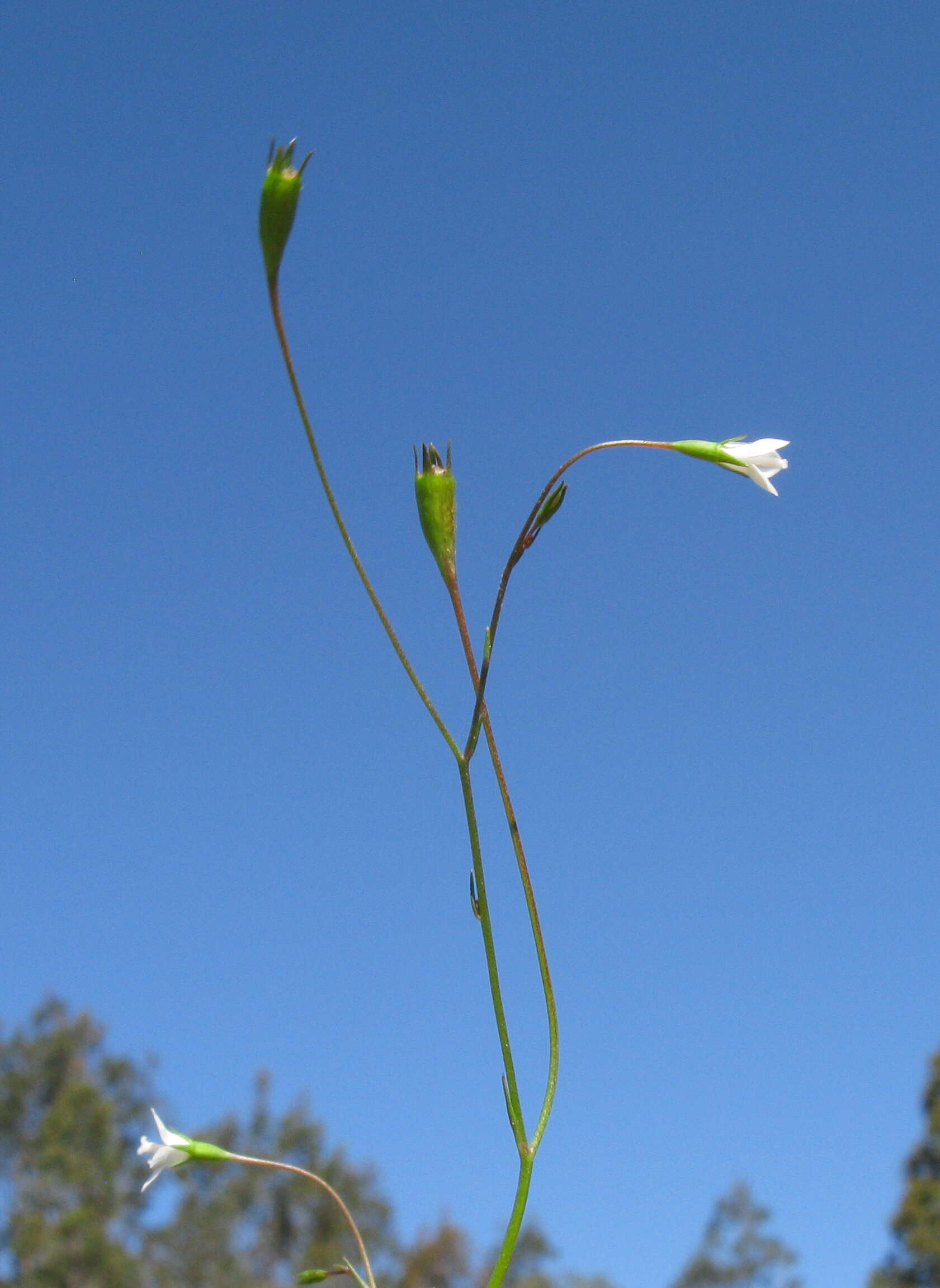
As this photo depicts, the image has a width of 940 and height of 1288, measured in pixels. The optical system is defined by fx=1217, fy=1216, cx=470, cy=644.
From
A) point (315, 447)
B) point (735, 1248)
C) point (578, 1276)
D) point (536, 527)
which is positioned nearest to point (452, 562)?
point (536, 527)

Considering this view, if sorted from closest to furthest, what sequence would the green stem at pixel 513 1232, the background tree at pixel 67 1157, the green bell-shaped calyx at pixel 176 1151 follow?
the green stem at pixel 513 1232, the green bell-shaped calyx at pixel 176 1151, the background tree at pixel 67 1157

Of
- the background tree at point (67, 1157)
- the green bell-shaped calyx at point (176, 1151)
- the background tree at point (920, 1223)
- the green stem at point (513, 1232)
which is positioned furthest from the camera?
the background tree at point (67, 1157)

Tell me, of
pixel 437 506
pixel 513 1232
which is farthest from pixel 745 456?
pixel 513 1232

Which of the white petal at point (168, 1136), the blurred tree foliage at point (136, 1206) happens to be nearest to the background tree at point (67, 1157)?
the blurred tree foliage at point (136, 1206)

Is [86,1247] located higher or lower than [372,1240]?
lower

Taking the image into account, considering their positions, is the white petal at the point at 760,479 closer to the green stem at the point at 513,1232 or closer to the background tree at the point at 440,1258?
the green stem at the point at 513,1232

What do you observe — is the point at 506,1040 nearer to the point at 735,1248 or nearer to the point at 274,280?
the point at 274,280
